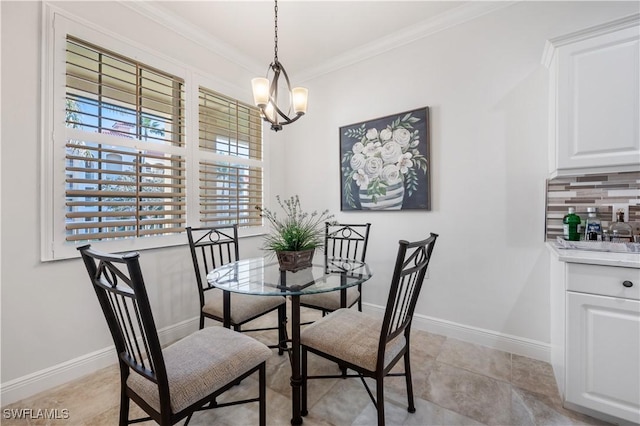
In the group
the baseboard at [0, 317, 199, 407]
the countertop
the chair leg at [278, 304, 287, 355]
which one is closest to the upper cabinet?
the countertop

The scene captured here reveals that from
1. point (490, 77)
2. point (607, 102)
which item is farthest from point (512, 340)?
point (490, 77)

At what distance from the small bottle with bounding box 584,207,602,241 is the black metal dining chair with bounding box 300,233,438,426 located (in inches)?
48.0

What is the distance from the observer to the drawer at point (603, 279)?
1.43m

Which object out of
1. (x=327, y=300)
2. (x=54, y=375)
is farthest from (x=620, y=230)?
(x=54, y=375)

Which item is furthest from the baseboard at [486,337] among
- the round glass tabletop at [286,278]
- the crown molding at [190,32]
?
the crown molding at [190,32]

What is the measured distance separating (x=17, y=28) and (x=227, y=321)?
222 centimetres

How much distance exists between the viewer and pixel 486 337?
2350 mm

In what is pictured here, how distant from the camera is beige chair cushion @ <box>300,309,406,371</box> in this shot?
1.41 meters

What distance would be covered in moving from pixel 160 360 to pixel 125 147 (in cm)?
178

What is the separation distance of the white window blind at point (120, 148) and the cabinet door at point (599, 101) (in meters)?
2.89

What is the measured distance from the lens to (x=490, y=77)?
2.29 m

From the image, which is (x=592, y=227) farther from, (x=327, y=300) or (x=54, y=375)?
(x=54, y=375)

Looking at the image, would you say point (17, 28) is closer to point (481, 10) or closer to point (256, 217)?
point (256, 217)

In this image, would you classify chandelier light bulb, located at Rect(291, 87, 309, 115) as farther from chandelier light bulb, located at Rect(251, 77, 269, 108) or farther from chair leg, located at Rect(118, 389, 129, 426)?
chair leg, located at Rect(118, 389, 129, 426)
